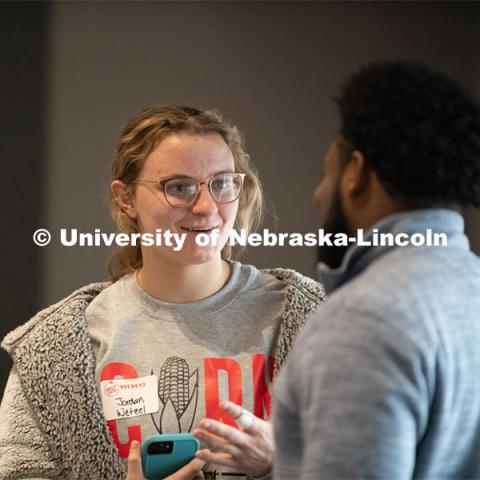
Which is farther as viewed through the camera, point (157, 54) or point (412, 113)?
point (157, 54)

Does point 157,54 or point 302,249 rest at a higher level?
point 157,54

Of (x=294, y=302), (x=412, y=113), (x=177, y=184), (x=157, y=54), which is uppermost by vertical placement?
(x=157, y=54)

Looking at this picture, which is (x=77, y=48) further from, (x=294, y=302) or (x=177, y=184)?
(x=294, y=302)

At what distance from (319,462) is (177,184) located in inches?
40.9

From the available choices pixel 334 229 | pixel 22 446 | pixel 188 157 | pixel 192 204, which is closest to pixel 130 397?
pixel 22 446

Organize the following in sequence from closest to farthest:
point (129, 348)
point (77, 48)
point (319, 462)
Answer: point (319, 462) < point (129, 348) < point (77, 48)

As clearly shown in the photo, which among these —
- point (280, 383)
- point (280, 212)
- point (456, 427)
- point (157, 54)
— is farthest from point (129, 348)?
point (157, 54)

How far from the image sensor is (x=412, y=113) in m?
1.11

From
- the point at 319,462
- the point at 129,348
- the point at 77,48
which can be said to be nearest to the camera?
the point at 319,462

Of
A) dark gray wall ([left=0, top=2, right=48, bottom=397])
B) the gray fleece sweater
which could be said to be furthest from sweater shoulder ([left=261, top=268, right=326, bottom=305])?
dark gray wall ([left=0, top=2, right=48, bottom=397])

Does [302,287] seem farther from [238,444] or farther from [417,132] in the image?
[417,132]

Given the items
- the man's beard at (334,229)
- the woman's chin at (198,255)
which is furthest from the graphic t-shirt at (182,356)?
the man's beard at (334,229)

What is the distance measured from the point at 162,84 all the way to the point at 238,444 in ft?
5.78

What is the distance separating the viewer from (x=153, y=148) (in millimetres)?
1995
